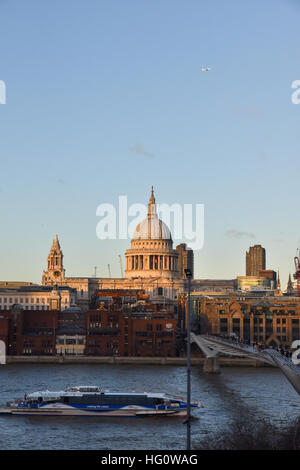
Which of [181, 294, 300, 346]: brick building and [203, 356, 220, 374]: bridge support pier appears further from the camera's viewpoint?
[181, 294, 300, 346]: brick building

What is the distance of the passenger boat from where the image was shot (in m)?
59.0

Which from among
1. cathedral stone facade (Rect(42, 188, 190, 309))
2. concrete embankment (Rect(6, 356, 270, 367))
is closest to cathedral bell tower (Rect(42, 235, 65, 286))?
cathedral stone facade (Rect(42, 188, 190, 309))

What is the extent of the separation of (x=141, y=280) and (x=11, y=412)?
135 meters

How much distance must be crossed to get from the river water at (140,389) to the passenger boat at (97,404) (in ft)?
3.39

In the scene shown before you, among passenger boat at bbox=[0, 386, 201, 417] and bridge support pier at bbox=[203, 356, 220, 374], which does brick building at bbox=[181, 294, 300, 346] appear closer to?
bridge support pier at bbox=[203, 356, 220, 374]

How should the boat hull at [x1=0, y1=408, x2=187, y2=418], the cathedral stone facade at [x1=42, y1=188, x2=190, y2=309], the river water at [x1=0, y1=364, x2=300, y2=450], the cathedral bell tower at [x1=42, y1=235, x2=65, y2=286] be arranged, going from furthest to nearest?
1. the cathedral bell tower at [x1=42, y1=235, x2=65, y2=286]
2. the cathedral stone facade at [x1=42, y1=188, x2=190, y2=309]
3. the boat hull at [x1=0, y1=408, x2=187, y2=418]
4. the river water at [x1=0, y1=364, x2=300, y2=450]

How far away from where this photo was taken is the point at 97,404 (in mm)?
Result: 59531

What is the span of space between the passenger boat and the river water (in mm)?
1033

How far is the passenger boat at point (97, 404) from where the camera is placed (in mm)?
59031

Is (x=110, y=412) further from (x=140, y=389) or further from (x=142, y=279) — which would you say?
(x=142, y=279)

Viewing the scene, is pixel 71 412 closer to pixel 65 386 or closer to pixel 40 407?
pixel 40 407

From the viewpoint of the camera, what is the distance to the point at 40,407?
59.2 meters

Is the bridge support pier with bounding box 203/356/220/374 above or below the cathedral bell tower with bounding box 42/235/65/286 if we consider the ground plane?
below

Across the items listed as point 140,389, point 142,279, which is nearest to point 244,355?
point 140,389
